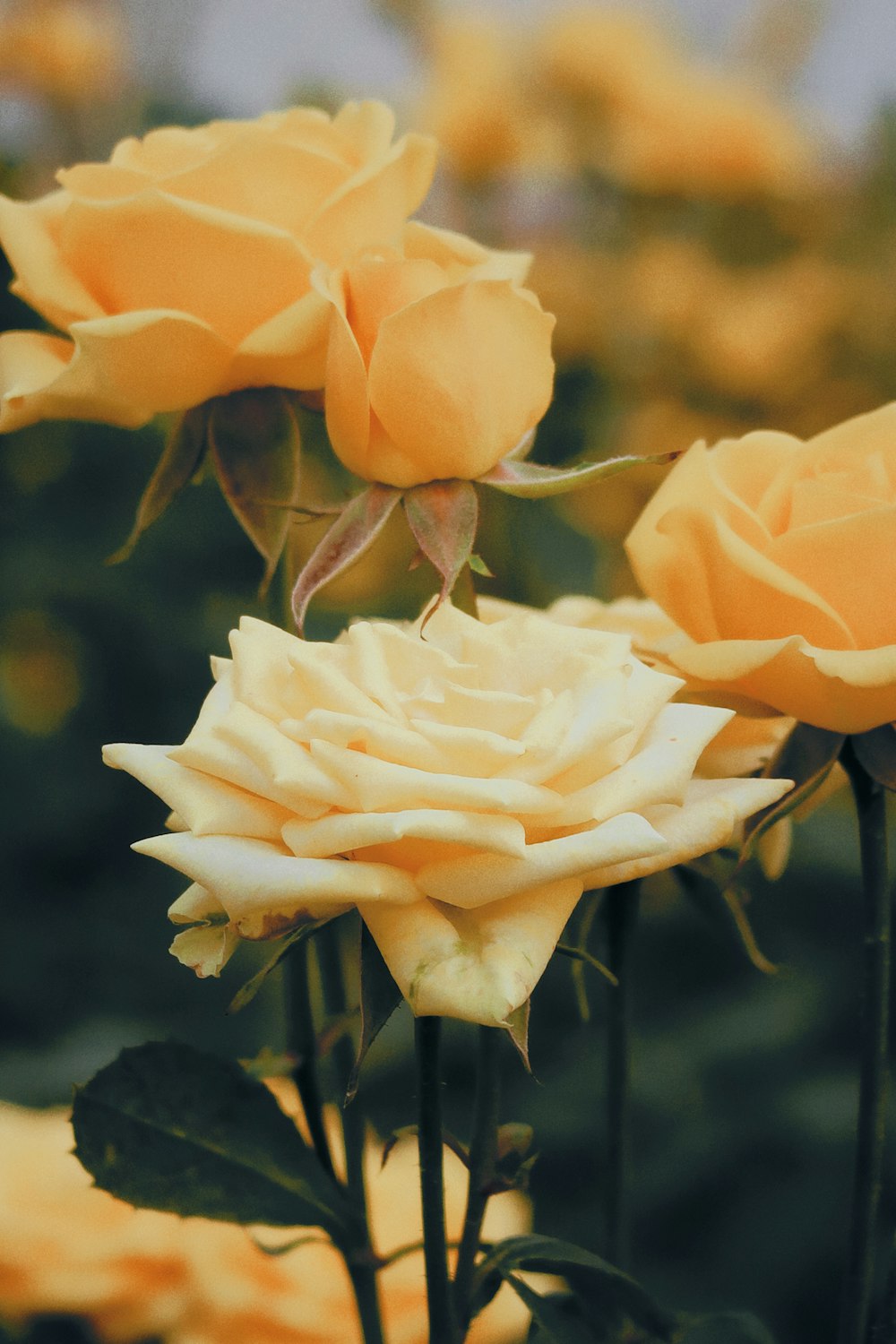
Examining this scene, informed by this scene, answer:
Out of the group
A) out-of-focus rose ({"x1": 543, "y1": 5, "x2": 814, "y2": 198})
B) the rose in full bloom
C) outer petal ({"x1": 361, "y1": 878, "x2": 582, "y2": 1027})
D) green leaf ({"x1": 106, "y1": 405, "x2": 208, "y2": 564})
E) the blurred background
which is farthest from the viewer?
out-of-focus rose ({"x1": 543, "y1": 5, "x2": 814, "y2": 198})

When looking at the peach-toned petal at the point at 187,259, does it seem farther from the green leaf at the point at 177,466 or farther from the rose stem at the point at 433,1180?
the rose stem at the point at 433,1180

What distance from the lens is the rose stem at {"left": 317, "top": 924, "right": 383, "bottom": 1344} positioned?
19.4 inches

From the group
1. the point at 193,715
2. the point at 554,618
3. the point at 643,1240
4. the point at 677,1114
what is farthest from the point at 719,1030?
the point at 554,618

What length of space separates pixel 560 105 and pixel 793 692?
154 centimetres

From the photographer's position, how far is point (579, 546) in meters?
1.52

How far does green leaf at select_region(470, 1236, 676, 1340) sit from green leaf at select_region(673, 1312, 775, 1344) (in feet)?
0.06

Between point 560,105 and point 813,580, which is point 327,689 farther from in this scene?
point 560,105

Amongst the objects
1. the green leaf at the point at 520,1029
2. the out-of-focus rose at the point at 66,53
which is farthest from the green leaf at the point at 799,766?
the out-of-focus rose at the point at 66,53

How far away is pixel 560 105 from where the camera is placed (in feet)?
5.89

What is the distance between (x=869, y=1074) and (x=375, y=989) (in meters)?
0.17

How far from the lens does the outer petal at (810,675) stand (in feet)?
1.33

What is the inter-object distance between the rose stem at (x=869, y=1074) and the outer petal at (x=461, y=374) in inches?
5.7

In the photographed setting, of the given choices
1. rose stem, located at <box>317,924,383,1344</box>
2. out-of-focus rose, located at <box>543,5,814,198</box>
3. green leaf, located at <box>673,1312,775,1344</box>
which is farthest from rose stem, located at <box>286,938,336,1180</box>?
out-of-focus rose, located at <box>543,5,814,198</box>

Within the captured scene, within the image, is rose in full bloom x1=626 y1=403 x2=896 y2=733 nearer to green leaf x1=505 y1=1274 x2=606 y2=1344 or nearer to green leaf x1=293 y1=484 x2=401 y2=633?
green leaf x1=293 y1=484 x2=401 y2=633
